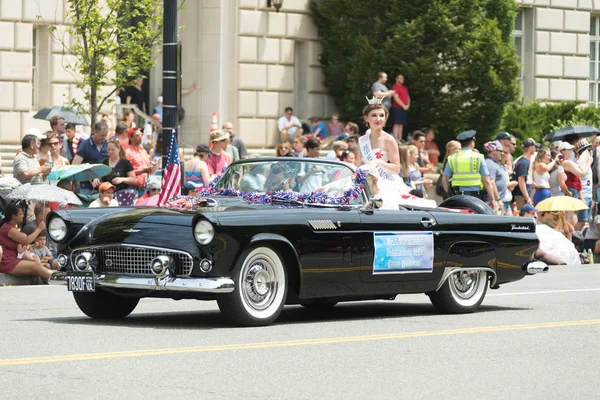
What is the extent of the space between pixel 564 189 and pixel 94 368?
588 inches

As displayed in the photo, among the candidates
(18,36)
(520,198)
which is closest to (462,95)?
A: (520,198)

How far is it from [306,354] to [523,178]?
45.8 feet

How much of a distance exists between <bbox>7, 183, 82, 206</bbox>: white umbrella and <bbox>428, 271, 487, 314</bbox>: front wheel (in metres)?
5.46

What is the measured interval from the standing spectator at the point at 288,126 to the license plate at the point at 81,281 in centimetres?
1814

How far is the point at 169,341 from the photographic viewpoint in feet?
31.0

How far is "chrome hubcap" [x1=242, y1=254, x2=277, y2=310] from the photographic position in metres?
10.3

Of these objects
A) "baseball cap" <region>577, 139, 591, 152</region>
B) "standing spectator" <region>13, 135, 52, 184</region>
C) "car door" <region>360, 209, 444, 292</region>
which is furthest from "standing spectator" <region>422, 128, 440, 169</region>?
"car door" <region>360, 209, 444, 292</region>

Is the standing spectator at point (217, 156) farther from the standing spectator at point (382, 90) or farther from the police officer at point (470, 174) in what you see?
the standing spectator at point (382, 90)

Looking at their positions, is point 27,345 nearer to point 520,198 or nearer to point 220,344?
point 220,344

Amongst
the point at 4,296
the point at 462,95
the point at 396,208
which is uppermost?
the point at 462,95

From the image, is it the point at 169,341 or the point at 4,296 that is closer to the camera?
the point at 169,341

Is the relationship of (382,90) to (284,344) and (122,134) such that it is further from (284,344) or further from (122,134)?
(284,344)

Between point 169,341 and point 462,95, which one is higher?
Answer: point 462,95

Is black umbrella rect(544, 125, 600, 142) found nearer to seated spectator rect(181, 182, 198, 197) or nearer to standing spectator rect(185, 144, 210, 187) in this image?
standing spectator rect(185, 144, 210, 187)
